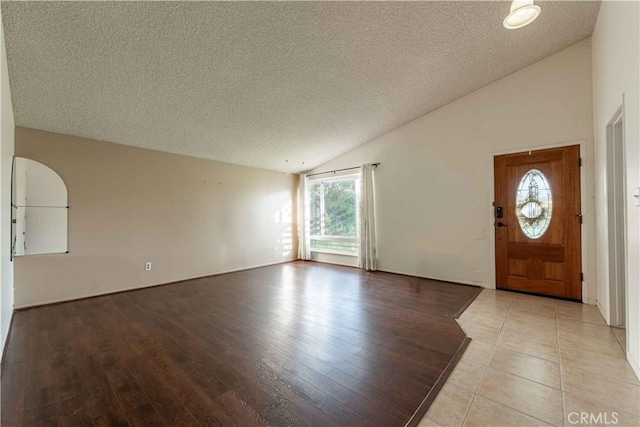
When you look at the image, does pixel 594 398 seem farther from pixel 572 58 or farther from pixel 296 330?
pixel 572 58

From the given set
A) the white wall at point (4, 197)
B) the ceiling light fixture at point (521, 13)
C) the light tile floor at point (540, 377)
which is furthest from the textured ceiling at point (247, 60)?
the light tile floor at point (540, 377)

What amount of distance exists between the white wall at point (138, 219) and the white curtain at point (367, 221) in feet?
7.47

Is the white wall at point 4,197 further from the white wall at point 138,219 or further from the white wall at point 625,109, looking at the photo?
the white wall at point 625,109

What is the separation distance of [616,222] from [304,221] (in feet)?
17.5

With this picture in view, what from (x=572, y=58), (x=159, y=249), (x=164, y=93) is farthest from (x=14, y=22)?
(x=572, y=58)

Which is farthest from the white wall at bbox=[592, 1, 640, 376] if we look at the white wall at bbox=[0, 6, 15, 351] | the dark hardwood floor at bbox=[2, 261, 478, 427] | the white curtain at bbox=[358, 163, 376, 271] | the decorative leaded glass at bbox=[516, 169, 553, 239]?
the white wall at bbox=[0, 6, 15, 351]

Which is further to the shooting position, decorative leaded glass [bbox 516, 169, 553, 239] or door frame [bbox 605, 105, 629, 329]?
decorative leaded glass [bbox 516, 169, 553, 239]

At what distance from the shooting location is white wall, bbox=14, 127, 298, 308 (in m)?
3.57

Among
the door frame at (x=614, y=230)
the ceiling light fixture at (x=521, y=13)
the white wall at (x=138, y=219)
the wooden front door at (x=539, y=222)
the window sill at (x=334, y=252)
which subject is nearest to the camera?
the ceiling light fixture at (x=521, y=13)

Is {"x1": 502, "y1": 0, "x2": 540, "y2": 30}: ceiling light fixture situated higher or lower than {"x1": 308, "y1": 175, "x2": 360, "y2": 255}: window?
higher

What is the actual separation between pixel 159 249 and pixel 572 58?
6640 mm

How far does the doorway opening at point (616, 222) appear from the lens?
2566mm

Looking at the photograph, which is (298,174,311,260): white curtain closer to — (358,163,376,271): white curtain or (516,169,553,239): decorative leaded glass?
(358,163,376,271): white curtain

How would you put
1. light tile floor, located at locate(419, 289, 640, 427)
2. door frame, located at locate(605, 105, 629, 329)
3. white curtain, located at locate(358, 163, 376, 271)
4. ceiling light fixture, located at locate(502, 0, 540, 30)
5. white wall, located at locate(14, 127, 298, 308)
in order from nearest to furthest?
light tile floor, located at locate(419, 289, 640, 427) < ceiling light fixture, located at locate(502, 0, 540, 30) < door frame, located at locate(605, 105, 629, 329) < white wall, located at locate(14, 127, 298, 308) < white curtain, located at locate(358, 163, 376, 271)
